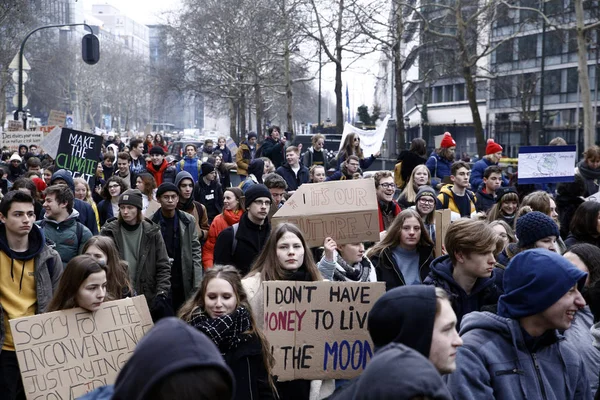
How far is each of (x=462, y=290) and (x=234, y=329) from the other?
1315 mm

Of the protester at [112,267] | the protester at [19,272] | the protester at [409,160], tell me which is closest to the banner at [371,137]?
the protester at [409,160]

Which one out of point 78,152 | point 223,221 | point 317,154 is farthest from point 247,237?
point 317,154

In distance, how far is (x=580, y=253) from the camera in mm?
5188

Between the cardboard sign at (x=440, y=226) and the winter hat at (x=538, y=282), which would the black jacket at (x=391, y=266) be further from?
the winter hat at (x=538, y=282)

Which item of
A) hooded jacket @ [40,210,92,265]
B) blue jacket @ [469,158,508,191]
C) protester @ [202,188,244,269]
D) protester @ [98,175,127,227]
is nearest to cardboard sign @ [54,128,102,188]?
protester @ [98,175,127,227]

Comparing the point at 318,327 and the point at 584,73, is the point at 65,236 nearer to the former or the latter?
the point at 318,327

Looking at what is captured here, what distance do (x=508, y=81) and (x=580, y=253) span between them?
184 ft

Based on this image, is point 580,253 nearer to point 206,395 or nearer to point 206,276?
point 206,276

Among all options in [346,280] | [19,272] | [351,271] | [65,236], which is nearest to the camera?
[19,272]

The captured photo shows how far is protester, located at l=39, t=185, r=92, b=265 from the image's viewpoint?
Result: 764 centimetres

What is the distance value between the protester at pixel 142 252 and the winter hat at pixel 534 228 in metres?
3.29

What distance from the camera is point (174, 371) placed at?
6.73ft

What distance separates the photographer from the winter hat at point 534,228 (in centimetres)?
571

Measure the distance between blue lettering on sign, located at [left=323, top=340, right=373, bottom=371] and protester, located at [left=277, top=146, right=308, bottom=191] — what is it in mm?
8270
